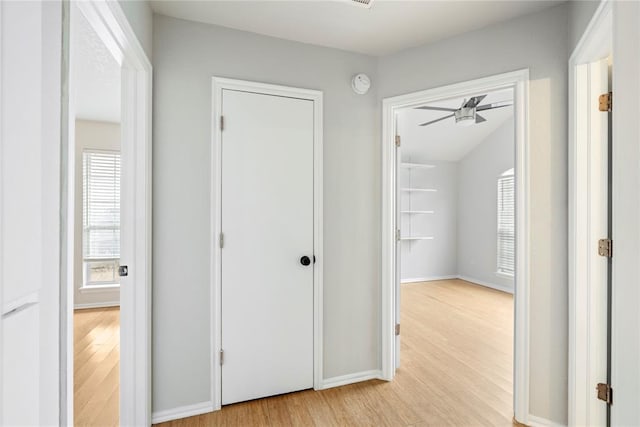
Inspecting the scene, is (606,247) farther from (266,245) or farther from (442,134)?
(442,134)

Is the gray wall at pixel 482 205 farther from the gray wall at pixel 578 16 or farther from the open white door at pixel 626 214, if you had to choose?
the open white door at pixel 626 214

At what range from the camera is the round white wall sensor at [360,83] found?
2.47 metres

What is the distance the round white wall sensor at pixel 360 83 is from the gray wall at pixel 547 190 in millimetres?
902

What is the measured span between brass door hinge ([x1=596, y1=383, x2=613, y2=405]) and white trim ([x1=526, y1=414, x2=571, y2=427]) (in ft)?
1.08

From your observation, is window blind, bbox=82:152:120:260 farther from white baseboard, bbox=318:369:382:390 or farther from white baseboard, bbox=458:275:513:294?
white baseboard, bbox=458:275:513:294

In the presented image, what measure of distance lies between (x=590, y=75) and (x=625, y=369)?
1502 mm

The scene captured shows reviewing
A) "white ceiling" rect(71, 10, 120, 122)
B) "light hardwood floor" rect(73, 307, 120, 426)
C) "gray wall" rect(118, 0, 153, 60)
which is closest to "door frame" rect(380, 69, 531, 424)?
"gray wall" rect(118, 0, 153, 60)

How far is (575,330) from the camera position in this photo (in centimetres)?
183

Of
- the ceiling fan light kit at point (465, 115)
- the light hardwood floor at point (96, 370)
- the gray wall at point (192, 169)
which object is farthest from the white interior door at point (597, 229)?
the light hardwood floor at point (96, 370)

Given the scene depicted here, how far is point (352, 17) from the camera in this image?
2053 mm

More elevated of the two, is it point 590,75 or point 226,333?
point 590,75
